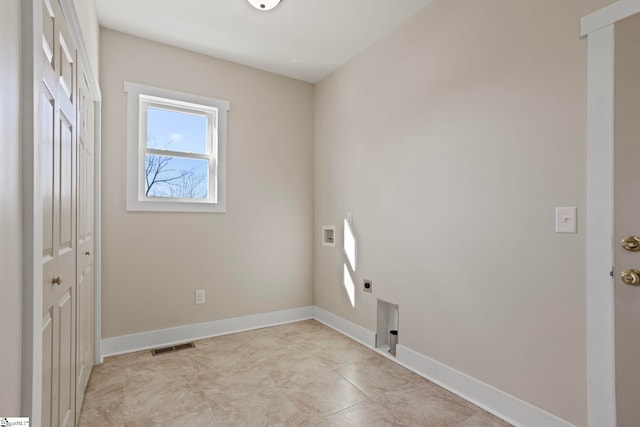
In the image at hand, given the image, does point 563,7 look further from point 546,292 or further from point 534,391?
point 534,391

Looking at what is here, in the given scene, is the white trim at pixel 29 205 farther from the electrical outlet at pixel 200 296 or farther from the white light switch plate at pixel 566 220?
the electrical outlet at pixel 200 296

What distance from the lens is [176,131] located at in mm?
3141

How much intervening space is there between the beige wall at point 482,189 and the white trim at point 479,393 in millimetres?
51

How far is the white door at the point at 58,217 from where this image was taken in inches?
44.1

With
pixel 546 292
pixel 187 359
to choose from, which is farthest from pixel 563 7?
pixel 187 359

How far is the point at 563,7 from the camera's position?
5.54 feet

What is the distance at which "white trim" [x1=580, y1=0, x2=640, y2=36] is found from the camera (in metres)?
1.46

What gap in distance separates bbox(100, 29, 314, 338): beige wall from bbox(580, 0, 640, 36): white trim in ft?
8.73

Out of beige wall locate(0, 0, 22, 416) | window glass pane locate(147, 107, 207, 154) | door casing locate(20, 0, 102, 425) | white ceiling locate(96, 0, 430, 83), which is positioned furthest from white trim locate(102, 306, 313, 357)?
white ceiling locate(96, 0, 430, 83)

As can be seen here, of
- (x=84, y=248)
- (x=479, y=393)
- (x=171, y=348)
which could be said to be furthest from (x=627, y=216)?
(x=171, y=348)

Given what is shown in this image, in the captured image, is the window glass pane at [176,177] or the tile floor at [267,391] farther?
the window glass pane at [176,177]

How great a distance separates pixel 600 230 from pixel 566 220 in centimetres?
15

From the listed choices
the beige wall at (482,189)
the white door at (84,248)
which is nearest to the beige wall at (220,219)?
the white door at (84,248)

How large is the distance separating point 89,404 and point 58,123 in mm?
1733
